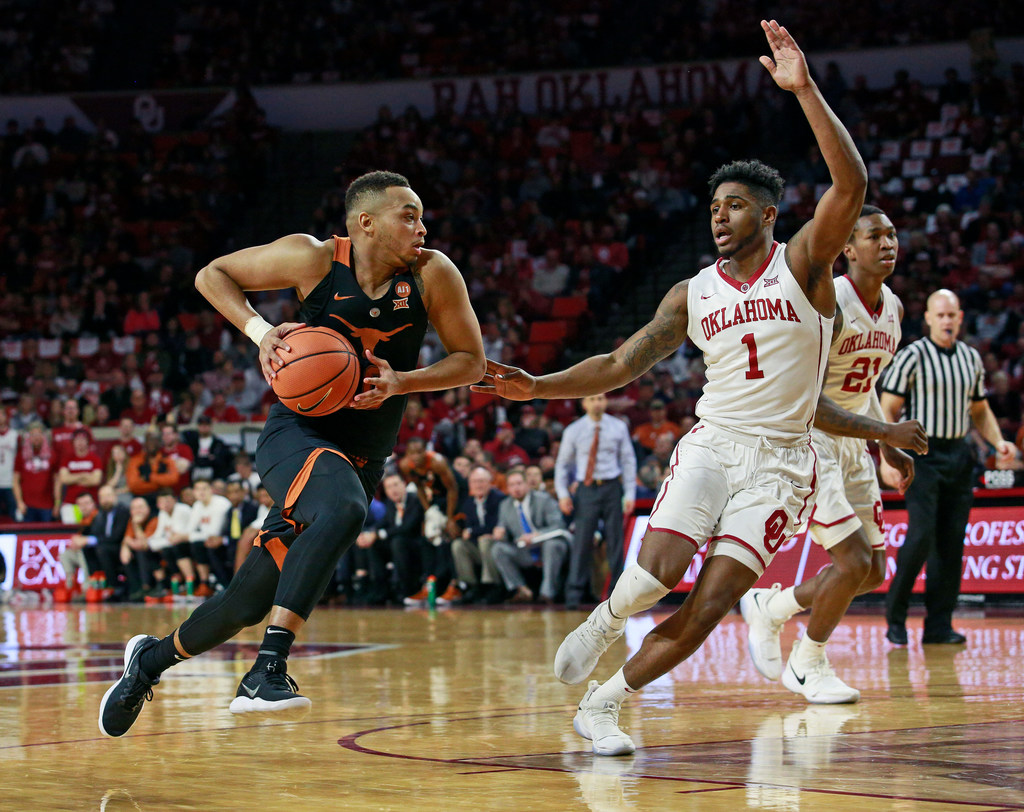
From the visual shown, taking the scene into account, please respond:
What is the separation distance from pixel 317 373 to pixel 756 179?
186 centimetres

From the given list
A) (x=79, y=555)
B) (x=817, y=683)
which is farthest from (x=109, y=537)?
(x=817, y=683)

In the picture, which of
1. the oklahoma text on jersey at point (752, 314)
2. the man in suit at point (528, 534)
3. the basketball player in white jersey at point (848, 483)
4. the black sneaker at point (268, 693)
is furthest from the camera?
the man in suit at point (528, 534)

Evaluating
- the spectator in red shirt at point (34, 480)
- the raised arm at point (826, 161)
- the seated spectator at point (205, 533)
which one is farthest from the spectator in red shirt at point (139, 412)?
the raised arm at point (826, 161)

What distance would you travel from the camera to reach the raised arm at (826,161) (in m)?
4.53

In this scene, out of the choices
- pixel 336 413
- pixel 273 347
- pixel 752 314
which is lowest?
pixel 336 413

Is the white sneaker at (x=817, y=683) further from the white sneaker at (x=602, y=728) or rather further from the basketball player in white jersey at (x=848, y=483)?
the white sneaker at (x=602, y=728)

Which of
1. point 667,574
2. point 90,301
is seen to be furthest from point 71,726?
point 90,301

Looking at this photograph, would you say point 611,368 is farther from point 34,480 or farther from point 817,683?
point 34,480

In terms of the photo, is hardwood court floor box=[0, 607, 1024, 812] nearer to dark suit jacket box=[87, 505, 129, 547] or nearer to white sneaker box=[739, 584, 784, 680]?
white sneaker box=[739, 584, 784, 680]

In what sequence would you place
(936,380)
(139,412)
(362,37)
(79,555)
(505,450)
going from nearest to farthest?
(936,380)
(505,450)
(79,555)
(139,412)
(362,37)

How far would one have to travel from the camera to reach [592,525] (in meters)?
13.2

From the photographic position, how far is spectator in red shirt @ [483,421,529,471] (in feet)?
50.0

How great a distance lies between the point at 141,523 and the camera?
654 inches

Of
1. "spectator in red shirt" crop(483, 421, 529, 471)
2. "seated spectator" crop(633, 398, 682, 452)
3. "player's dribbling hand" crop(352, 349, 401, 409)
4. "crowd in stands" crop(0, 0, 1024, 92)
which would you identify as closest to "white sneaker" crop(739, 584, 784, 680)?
"player's dribbling hand" crop(352, 349, 401, 409)
